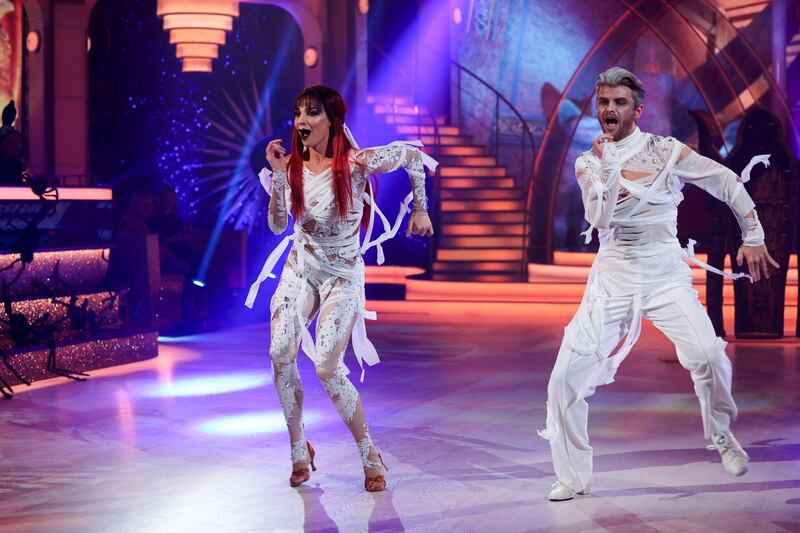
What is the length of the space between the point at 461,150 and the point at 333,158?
42.5 ft

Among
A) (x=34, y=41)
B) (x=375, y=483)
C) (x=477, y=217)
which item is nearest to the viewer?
(x=375, y=483)

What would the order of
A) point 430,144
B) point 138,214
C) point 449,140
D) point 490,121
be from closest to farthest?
point 138,214
point 430,144
point 449,140
point 490,121

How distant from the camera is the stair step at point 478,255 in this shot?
50.8 ft

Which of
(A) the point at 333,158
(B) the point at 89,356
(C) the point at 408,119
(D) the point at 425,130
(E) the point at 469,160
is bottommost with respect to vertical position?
(B) the point at 89,356

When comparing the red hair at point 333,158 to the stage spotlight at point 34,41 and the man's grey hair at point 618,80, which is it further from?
the stage spotlight at point 34,41

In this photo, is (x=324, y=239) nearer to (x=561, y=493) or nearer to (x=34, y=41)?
(x=561, y=493)

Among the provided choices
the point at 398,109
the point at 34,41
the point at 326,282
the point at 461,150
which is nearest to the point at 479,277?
the point at 461,150

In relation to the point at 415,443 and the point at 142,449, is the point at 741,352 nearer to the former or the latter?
the point at 415,443

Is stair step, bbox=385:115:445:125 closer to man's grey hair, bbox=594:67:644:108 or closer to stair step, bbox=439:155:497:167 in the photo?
stair step, bbox=439:155:497:167

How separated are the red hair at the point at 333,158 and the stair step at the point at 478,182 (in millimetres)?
12070

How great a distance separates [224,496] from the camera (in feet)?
15.1

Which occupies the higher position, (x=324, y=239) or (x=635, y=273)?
(x=324, y=239)

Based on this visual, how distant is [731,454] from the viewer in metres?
4.48

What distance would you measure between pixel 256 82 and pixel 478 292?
5645mm
